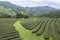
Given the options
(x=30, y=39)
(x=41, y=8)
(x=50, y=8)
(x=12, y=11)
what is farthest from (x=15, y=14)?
(x=30, y=39)

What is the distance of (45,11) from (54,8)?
11.6 ft

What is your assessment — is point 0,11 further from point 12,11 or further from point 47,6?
point 47,6

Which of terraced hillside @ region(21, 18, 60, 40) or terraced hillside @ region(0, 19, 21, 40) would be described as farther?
terraced hillside @ region(21, 18, 60, 40)

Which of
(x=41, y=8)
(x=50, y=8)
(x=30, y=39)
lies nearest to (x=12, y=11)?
(x=41, y=8)

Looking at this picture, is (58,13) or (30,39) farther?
(58,13)

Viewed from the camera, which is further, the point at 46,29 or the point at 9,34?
the point at 46,29

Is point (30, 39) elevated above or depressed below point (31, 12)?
below

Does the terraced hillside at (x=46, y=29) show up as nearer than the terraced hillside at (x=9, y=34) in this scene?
No

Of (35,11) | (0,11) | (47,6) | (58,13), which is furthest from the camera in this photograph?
(0,11)

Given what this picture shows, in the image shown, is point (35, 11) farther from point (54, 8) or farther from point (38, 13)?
point (54, 8)

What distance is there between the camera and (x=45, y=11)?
134ft

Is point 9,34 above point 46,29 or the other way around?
above

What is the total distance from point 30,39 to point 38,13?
98.4 ft

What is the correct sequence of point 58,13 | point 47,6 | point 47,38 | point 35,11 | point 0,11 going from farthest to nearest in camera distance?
point 0,11 → point 35,11 → point 58,13 → point 47,6 → point 47,38
